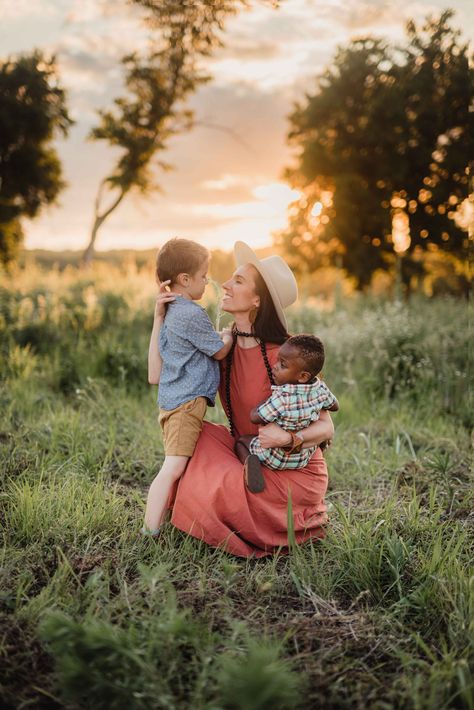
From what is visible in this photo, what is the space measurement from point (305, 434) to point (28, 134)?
48.6 ft

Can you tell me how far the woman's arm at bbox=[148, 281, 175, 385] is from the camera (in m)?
3.22

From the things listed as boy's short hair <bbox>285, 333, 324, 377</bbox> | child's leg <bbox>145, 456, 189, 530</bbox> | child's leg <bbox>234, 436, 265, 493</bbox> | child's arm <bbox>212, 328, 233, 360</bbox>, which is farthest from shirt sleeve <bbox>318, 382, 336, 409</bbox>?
child's leg <bbox>145, 456, 189, 530</bbox>

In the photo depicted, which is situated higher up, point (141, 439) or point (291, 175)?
point (291, 175)

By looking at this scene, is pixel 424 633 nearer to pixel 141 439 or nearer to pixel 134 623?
pixel 134 623

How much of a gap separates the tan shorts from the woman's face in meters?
0.54

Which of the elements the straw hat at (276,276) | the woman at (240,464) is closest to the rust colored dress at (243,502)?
the woman at (240,464)

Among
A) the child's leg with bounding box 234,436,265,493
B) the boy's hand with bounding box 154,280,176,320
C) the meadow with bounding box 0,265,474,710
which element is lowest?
the meadow with bounding box 0,265,474,710

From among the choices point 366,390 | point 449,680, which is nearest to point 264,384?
point 449,680

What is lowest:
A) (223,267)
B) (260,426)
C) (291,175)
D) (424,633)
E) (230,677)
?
(424,633)

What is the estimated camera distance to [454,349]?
695cm

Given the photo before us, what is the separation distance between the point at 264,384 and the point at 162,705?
1.73 m

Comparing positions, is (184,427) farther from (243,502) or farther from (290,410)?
(290,410)

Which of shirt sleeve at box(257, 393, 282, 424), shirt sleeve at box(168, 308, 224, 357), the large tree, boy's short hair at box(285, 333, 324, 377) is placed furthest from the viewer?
the large tree

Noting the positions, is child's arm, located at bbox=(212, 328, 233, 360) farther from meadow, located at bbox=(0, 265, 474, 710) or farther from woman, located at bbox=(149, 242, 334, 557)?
meadow, located at bbox=(0, 265, 474, 710)
